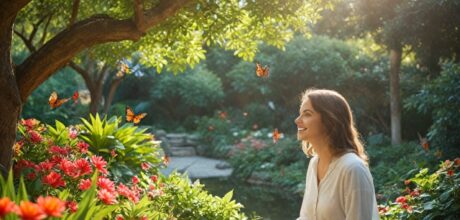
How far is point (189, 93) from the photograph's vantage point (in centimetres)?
1619

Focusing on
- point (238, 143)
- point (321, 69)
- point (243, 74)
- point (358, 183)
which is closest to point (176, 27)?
point (358, 183)

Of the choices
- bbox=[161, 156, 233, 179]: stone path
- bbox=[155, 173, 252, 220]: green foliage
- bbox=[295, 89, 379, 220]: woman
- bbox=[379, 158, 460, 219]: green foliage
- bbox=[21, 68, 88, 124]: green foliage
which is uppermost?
bbox=[21, 68, 88, 124]: green foliage

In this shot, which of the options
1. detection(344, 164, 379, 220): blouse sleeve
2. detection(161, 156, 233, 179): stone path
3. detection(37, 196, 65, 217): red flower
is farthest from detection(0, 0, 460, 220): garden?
detection(344, 164, 379, 220): blouse sleeve

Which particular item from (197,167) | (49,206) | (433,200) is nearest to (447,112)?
(433,200)

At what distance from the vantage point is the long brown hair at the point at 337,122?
2570 millimetres

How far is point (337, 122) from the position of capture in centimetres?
256

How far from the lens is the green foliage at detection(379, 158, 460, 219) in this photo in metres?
3.94

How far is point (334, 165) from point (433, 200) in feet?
6.71

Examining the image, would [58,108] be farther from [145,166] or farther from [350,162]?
[350,162]

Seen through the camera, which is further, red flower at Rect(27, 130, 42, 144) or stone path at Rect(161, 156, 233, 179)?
stone path at Rect(161, 156, 233, 179)

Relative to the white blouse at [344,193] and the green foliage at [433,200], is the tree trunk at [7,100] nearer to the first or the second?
the white blouse at [344,193]

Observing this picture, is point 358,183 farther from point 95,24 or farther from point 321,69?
point 321,69

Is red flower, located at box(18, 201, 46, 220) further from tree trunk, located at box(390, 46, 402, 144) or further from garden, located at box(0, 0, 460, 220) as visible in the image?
tree trunk, located at box(390, 46, 402, 144)

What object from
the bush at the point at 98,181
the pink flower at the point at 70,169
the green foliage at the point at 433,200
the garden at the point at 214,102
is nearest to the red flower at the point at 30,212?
the garden at the point at 214,102
